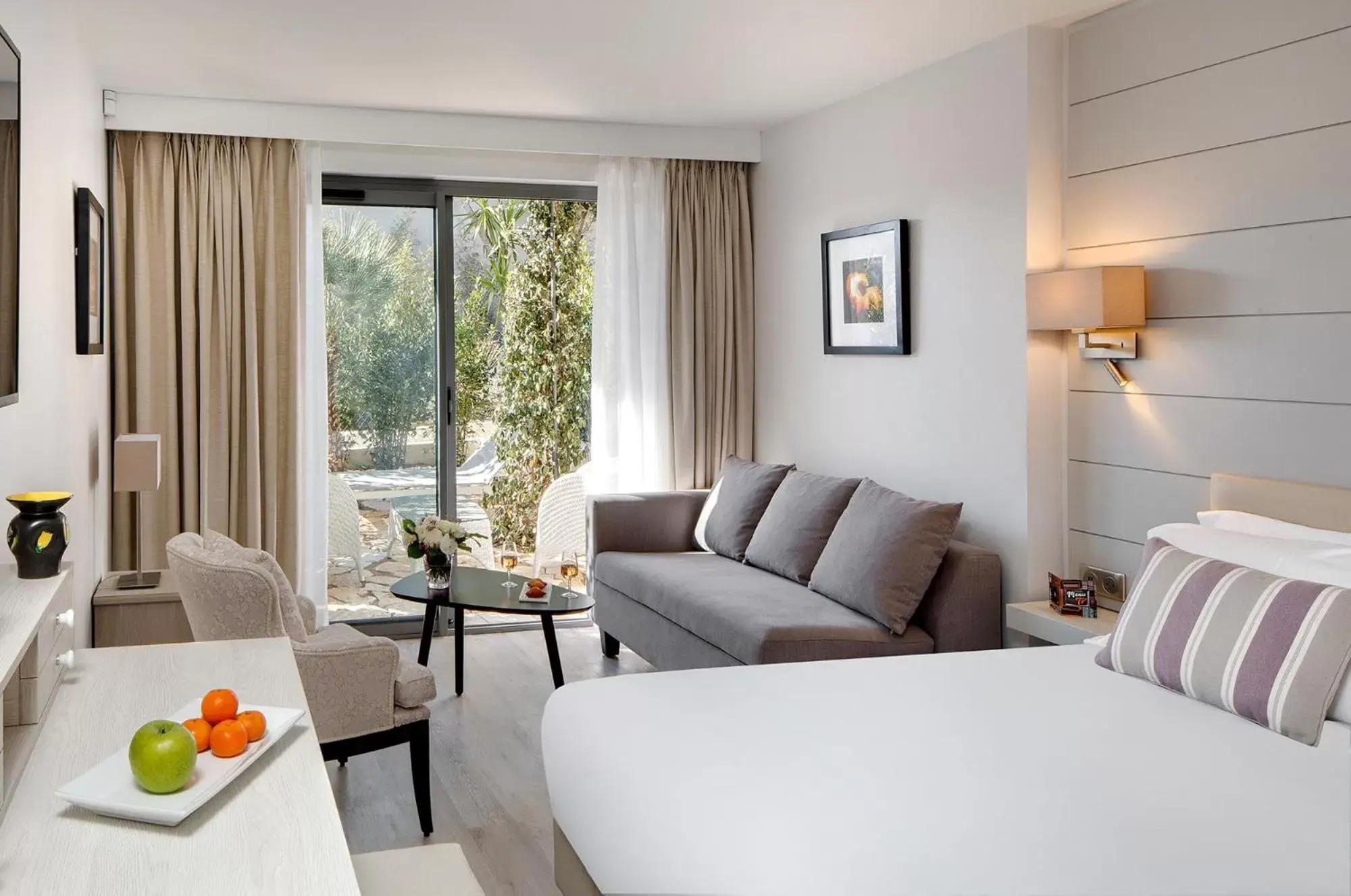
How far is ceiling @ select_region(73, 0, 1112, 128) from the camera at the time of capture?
152 inches

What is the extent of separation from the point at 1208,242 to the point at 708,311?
306 centimetres

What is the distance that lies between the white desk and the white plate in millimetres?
18

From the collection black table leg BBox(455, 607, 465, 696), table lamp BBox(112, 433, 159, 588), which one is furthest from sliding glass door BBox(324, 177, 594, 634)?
table lamp BBox(112, 433, 159, 588)

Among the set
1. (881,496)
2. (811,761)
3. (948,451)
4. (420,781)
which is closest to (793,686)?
(811,761)

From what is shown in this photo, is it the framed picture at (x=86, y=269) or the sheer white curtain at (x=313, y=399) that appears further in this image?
the sheer white curtain at (x=313, y=399)

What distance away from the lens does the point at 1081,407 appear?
4098 mm

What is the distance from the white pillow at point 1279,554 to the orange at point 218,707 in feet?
7.36

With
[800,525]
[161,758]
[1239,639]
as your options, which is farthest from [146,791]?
[800,525]

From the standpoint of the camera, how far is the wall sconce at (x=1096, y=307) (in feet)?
12.0

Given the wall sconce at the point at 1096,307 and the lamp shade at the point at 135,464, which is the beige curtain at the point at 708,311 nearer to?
the wall sconce at the point at 1096,307

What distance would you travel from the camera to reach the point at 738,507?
5.32m

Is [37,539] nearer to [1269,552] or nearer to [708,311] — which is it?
[1269,552]

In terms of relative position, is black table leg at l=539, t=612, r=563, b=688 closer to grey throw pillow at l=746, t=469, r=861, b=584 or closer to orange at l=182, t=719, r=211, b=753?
grey throw pillow at l=746, t=469, r=861, b=584

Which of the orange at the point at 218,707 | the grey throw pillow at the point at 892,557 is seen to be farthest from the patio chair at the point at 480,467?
the orange at the point at 218,707
